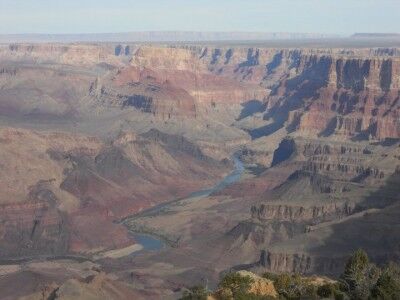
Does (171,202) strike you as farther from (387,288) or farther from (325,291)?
(387,288)

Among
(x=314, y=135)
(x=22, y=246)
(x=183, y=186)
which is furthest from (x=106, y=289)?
(x=314, y=135)

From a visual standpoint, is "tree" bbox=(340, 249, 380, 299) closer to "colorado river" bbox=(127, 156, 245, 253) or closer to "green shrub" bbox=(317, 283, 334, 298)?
"green shrub" bbox=(317, 283, 334, 298)

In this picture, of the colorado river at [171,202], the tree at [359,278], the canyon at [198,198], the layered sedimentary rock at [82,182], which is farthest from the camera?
the colorado river at [171,202]

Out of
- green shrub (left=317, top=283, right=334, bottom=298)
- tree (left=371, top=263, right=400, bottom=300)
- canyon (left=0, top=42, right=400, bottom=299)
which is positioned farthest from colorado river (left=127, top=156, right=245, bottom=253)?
tree (left=371, top=263, right=400, bottom=300)

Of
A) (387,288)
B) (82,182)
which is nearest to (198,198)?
(82,182)

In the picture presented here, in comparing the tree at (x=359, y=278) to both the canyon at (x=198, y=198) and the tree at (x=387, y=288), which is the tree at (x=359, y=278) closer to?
the tree at (x=387, y=288)

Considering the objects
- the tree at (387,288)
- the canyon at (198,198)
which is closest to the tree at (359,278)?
the tree at (387,288)

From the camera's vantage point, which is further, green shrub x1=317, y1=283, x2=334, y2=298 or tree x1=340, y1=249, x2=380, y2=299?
green shrub x1=317, y1=283, x2=334, y2=298

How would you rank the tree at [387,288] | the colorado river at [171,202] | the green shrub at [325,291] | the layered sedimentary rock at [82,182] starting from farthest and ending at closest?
the colorado river at [171,202]
the layered sedimentary rock at [82,182]
the green shrub at [325,291]
the tree at [387,288]

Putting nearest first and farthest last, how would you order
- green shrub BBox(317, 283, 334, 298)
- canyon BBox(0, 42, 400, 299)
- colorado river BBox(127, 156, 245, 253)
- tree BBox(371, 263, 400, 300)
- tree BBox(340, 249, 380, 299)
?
1. tree BBox(371, 263, 400, 300)
2. tree BBox(340, 249, 380, 299)
3. green shrub BBox(317, 283, 334, 298)
4. canyon BBox(0, 42, 400, 299)
5. colorado river BBox(127, 156, 245, 253)
